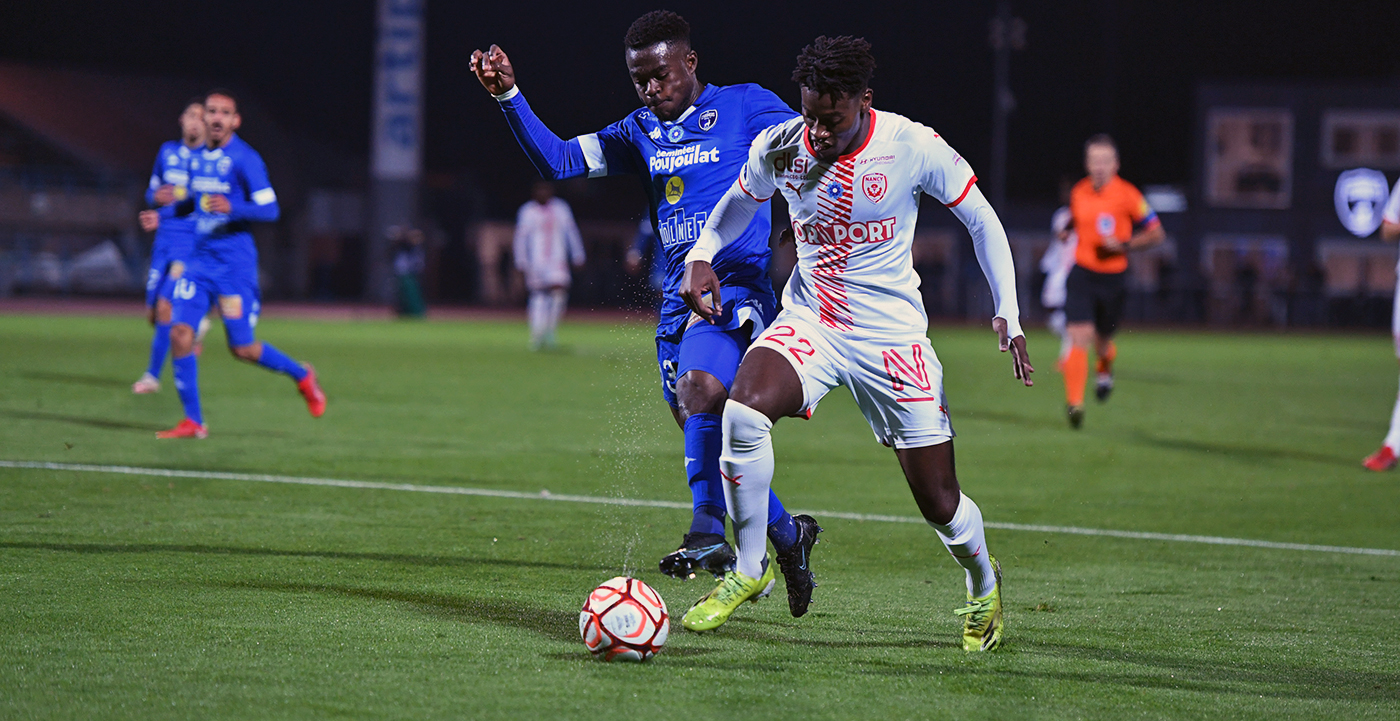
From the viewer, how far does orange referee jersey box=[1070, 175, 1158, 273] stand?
13383 mm

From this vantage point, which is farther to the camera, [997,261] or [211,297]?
[211,297]

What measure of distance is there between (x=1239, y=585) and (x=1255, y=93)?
143ft

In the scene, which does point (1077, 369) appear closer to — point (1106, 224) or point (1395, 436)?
point (1106, 224)

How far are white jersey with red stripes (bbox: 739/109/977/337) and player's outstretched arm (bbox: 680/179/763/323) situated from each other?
7cm

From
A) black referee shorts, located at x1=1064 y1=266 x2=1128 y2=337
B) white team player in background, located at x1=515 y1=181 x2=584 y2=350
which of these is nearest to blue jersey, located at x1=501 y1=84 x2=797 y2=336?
black referee shorts, located at x1=1064 y1=266 x2=1128 y2=337

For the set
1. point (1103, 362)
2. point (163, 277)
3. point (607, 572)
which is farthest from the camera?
point (1103, 362)

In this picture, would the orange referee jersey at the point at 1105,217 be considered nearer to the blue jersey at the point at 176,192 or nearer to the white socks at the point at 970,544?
the blue jersey at the point at 176,192

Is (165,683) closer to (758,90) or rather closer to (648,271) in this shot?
(758,90)

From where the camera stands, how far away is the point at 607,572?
6164mm

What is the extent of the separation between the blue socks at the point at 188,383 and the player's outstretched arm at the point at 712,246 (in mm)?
6157

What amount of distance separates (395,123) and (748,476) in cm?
3565

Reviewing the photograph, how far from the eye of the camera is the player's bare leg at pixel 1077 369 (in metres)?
12.8

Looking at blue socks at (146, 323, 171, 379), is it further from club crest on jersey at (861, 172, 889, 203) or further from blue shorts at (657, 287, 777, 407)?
club crest on jersey at (861, 172, 889, 203)

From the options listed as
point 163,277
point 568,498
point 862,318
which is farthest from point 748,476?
point 163,277
